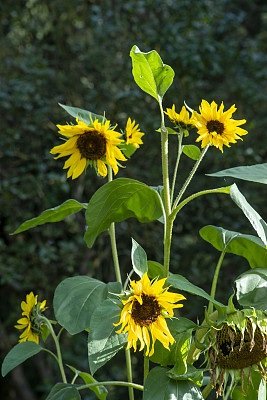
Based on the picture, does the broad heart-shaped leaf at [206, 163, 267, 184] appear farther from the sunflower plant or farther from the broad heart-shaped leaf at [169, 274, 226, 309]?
the broad heart-shaped leaf at [169, 274, 226, 309]

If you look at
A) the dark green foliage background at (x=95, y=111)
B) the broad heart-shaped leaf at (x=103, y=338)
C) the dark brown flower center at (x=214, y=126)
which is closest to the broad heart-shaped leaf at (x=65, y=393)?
the broad heart-shaped leaf at (x=103, y=338)

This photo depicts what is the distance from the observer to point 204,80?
2.36 m

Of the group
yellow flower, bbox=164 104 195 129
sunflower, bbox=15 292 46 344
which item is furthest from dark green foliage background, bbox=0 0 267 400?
yellow flower, bbox=164 104 195 129

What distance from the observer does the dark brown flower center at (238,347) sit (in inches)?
20.8

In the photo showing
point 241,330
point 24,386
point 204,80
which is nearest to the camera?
point 241,330

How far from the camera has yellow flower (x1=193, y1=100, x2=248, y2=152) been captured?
1.97 ft

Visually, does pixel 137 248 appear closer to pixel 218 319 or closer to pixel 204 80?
pixel 218 319

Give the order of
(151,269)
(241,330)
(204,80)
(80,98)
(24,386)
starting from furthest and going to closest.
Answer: (204,80) < (80,98) < (24,386) < (151,269) < (241,330)

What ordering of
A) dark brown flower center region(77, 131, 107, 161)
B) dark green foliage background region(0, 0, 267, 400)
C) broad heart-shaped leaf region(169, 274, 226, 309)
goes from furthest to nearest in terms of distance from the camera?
1. dark green foliage background region(0, 0, 267, 400)
2. dark brown flower center region(77, 131, 107, 161)
3. broad heart-shaped leaf region(169, 274, 226, 309)

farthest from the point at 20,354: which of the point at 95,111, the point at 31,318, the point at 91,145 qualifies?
the point at 95,111

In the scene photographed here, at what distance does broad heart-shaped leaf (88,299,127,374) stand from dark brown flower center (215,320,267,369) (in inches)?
3.9

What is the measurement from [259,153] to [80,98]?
760 mm

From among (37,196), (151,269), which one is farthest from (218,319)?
(37,196)

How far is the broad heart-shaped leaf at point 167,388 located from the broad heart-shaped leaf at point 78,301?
97 mm
